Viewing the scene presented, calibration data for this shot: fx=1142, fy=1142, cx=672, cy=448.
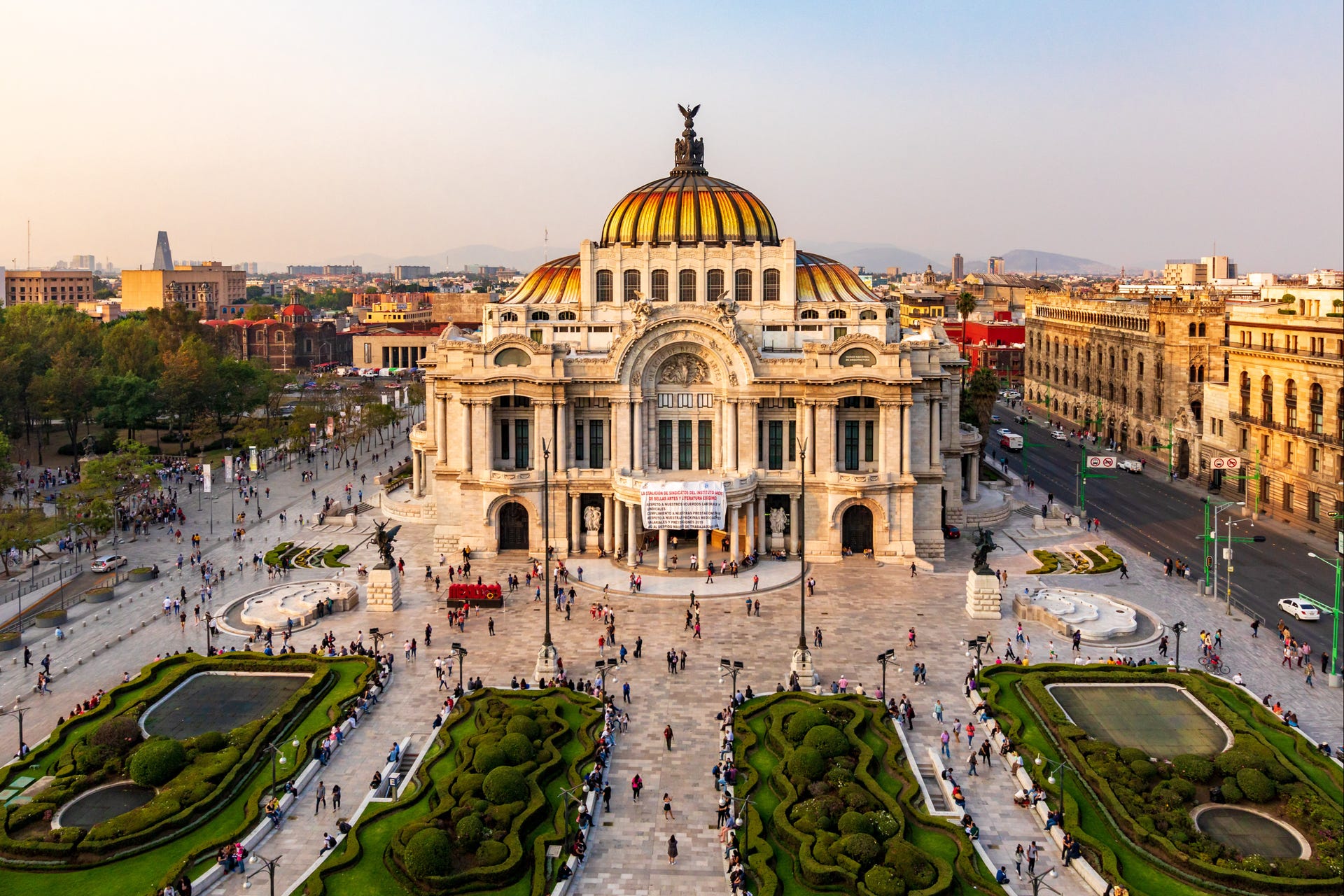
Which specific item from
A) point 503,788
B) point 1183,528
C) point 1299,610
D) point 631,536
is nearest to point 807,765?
point 503,788

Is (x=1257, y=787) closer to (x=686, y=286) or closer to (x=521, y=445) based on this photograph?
(x=521, y=445)

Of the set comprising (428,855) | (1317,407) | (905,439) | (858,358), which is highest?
(858,358)

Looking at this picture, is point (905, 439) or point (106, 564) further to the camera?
point (905, 439)

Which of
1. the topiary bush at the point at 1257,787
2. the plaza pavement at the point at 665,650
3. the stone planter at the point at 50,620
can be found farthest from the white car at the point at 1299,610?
the stone planter at the point at 50,620

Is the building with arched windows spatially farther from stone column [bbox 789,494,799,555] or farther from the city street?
the city street

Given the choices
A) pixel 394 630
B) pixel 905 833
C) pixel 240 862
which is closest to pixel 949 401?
pixel 394 630
